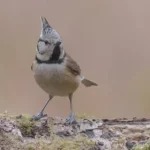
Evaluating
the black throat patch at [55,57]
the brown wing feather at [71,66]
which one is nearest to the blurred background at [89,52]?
the brown wing feather at [71,66]

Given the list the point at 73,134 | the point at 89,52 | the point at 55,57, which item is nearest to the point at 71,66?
the point at 55,57

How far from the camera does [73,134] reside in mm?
3832

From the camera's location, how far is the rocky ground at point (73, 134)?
140 inches

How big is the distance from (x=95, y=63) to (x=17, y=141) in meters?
4.31

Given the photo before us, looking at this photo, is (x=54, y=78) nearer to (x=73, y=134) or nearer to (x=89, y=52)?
(x=73, y=134)

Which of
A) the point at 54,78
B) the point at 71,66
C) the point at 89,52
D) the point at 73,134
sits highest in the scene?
the point at 89,52

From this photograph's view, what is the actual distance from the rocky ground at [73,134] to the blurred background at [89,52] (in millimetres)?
2579

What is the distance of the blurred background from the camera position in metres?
6.95

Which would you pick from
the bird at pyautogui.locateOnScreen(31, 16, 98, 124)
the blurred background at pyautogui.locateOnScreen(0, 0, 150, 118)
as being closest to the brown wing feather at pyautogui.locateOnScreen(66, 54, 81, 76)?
the bird at pyautogui.locateOnScreen(31, 16, 98, 124)

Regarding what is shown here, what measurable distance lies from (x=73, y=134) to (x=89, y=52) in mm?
4307

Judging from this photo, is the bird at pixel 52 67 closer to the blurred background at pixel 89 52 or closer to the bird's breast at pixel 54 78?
the bird's breast at pixel 54 78

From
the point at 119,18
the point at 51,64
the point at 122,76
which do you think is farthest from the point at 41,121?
the point at 119,18

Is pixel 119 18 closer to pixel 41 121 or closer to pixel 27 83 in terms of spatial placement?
pixel 27 83

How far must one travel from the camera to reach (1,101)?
22.2ft
